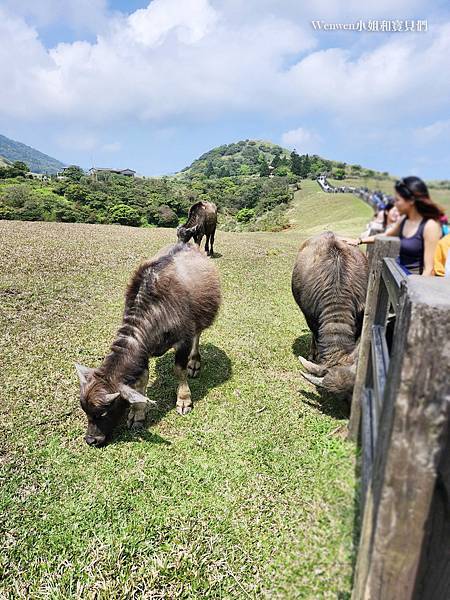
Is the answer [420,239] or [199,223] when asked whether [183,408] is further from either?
[199,223]

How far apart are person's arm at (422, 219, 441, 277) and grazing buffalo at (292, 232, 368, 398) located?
1.38 meters

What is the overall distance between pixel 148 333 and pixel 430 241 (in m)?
3.07

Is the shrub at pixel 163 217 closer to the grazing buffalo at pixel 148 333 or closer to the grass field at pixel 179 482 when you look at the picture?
the grass field at pixel 179 482

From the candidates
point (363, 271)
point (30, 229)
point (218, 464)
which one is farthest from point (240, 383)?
point (30, 229)

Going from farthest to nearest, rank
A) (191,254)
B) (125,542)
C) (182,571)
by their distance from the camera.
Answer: (191,254)
(125,542)
(182,571)

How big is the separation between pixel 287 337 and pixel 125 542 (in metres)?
4.99

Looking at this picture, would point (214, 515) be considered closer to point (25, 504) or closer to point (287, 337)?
point (25, 504)

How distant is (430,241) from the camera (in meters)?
3.69

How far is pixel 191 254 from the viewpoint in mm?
5695

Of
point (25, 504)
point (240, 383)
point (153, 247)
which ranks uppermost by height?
point (153, 247)

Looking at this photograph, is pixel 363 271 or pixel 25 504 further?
pixel 363 271

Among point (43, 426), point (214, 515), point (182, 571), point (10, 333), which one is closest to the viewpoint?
point (182, 571)

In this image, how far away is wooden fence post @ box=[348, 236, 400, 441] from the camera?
3.49m

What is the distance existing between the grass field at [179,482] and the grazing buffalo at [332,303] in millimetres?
590
